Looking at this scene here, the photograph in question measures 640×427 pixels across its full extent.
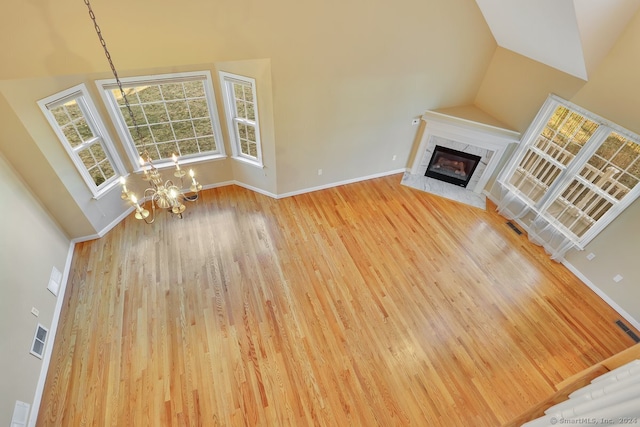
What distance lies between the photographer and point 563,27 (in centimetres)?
339

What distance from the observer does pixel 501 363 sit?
3666mm

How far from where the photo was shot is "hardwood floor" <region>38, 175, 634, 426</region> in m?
3.23

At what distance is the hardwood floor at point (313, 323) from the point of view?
3.23m

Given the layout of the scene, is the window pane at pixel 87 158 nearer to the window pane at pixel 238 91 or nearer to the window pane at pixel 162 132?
the window pane at pixel 162 132

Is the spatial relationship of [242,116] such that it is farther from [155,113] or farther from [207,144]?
[155,113]

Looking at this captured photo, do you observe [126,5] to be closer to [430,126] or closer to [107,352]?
[107,352]

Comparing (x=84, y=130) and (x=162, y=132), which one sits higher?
(x=84, y=130)

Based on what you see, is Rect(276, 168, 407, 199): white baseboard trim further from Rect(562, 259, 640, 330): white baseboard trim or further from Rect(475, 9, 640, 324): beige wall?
Rect(562, 259, 640, 330): white baseboard trim

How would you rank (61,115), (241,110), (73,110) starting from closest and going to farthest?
(61,115)
(73,110)
(241,110)

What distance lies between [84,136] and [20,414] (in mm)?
3346

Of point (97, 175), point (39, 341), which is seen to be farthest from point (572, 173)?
point (39, 341)

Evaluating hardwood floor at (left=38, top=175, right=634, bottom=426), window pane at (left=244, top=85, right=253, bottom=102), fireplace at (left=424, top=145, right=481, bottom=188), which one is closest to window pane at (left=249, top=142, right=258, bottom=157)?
window pane at (left=244, top=85, right=253, bottom=102)

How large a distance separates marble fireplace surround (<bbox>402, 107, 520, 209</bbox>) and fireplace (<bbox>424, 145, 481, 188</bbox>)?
2.9 inches

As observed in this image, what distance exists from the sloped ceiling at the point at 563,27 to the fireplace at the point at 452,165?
1878 mm
